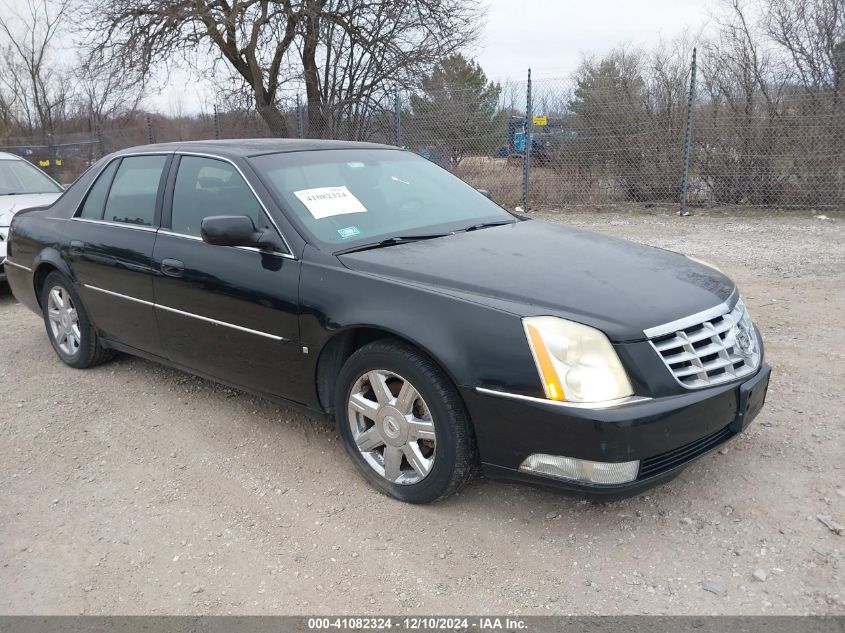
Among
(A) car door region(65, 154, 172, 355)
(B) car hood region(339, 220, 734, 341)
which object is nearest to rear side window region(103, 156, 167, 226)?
(A) car door region(65, 154, 172, 355)

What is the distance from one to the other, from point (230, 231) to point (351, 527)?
148cm

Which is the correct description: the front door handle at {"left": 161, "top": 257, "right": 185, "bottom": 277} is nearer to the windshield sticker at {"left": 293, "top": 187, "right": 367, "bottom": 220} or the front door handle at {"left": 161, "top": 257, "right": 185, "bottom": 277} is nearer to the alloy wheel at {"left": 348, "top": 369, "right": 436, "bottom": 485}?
the windshield sticker at {"left": 293, "top": 187, "right": 367, "bottom": 220}

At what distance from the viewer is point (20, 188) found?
8.02 meters

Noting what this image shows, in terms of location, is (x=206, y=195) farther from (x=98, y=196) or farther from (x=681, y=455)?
(x=681, y=455)

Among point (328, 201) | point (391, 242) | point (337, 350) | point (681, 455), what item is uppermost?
point (328, 201)

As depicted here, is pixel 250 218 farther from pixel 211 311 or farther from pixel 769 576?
pixel 769 576

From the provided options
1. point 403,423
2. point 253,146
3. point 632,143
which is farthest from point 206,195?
point 632,143

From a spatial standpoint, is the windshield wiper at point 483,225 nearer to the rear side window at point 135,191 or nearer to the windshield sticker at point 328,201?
the windshield sticker at point 328,201

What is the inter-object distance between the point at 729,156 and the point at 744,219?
1052 mm

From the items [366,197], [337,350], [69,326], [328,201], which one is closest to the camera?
[337,350]

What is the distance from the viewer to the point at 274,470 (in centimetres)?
344

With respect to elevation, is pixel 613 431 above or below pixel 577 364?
below

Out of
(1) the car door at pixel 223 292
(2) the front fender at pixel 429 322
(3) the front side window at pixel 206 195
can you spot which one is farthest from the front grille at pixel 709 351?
(3) the front side window at pixel 206 195

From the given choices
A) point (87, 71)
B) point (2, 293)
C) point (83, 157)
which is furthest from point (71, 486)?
point (83, 157)
